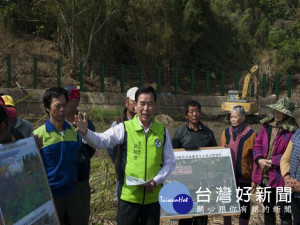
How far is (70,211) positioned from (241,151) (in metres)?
2.46

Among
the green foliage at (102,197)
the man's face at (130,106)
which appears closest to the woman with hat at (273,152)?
the man's face at (130,106)

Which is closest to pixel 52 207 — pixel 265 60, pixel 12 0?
pixel 12 0

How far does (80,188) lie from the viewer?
414cm

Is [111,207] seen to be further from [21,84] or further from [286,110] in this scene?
[21,84]

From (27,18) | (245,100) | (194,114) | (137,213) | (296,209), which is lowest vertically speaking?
(296,209)

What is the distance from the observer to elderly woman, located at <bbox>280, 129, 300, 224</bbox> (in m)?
4.18

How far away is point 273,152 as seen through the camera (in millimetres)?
5031

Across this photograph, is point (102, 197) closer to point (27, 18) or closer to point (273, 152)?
point (273, 152)

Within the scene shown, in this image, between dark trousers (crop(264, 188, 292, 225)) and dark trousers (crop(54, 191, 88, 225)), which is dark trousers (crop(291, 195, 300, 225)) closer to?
dark trousers (crop(264, 188, 292, 225))

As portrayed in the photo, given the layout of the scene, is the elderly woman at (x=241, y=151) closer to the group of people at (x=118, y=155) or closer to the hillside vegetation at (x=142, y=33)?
the group of people at (x=118, y=155)

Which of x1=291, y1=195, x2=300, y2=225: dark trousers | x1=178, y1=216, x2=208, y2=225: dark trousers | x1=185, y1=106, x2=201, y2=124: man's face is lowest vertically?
x1=178, y1=216, x2=208, y2=225: dark trousers

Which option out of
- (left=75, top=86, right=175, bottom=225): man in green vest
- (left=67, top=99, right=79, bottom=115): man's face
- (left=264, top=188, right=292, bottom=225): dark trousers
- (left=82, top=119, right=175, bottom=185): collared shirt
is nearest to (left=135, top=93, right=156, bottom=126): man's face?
(left=75, top=86, right=175, bottom=225): man in green vest

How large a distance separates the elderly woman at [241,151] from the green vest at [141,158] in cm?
185

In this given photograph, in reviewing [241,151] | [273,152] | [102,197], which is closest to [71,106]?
[102,197]
